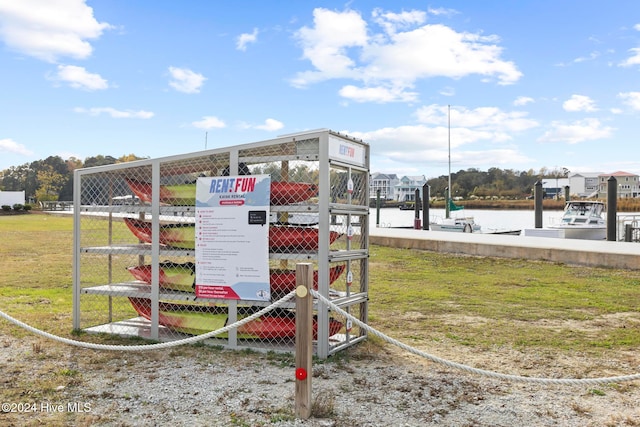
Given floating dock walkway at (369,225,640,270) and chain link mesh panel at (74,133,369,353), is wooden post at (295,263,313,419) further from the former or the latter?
floating dock walkway at (369,225,640,270)

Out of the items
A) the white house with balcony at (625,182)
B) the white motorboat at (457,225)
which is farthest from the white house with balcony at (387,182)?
the white motorboat at (457,225)

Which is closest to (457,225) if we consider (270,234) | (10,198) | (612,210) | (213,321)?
(612,210)

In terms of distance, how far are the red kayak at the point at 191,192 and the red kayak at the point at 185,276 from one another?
2.88 feet

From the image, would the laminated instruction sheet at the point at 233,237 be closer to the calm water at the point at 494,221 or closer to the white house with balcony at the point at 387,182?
the calm water at the point at 494,221

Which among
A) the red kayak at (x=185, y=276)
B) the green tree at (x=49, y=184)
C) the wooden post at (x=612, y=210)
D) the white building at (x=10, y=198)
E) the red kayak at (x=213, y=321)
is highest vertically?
the green tree at (x=49, y=184)

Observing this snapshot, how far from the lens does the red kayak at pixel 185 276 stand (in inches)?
279

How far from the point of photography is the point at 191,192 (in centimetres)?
754

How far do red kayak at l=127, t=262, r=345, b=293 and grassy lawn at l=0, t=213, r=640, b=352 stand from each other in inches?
57.7

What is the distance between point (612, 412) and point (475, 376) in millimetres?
1422

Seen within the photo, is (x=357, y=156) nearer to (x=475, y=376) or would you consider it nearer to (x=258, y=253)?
(x=258, y=253)

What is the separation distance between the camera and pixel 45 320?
8969mm

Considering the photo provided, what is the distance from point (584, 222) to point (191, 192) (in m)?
28.1

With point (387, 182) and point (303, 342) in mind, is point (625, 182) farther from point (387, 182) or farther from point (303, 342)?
point (303, 342)

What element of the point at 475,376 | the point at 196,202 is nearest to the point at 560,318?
the point at 475,376
